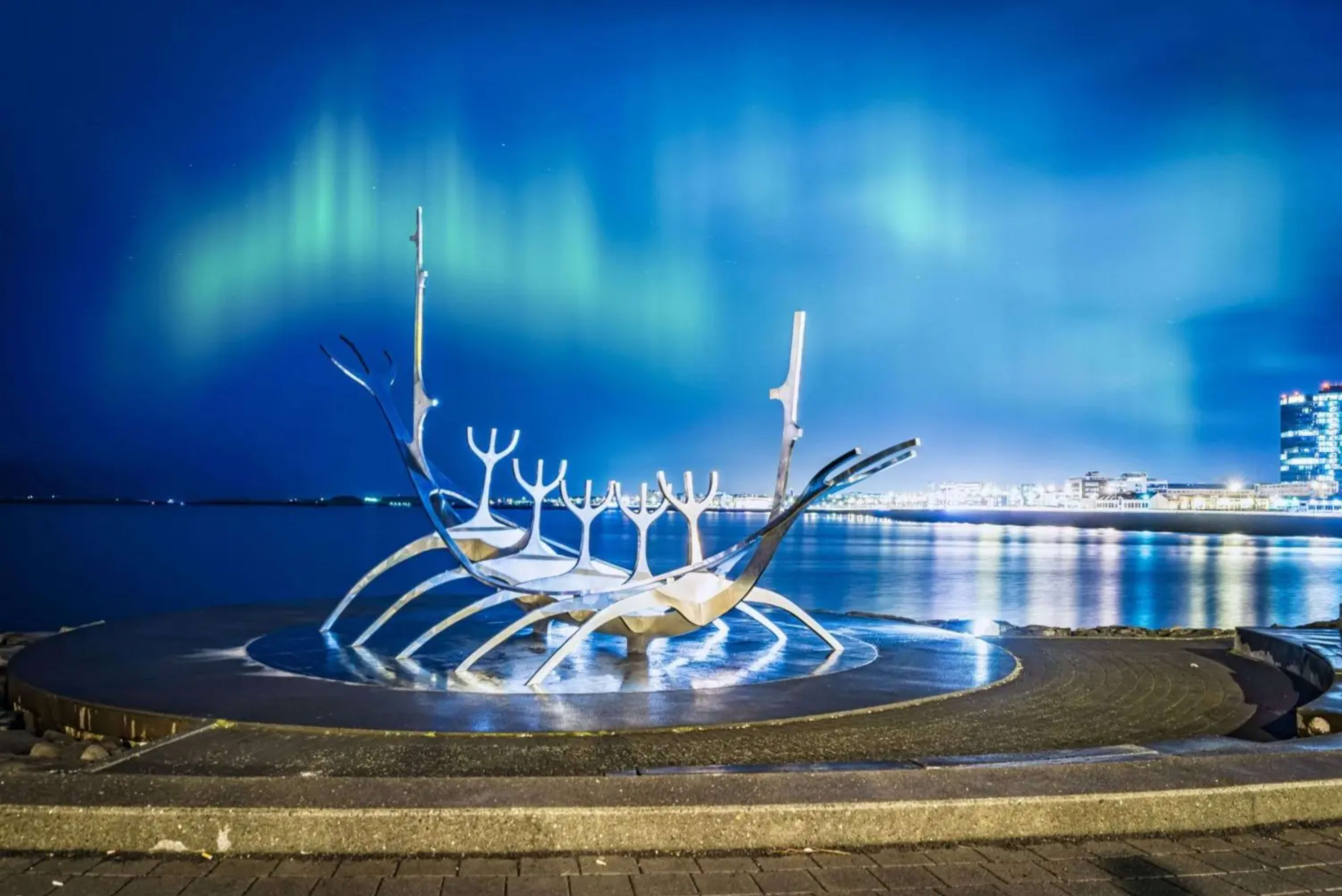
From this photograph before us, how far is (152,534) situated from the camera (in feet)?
290

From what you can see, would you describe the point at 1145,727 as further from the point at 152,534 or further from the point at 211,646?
the point at 152,534

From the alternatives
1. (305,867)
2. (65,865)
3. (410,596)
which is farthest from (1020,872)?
(410,596)

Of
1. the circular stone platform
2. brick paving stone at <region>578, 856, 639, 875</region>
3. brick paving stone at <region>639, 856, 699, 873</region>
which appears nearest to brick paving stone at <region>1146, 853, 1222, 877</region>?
brick paving stone at <region>639, 856, 699, 873</region>

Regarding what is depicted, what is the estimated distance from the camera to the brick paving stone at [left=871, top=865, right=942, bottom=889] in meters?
4.47

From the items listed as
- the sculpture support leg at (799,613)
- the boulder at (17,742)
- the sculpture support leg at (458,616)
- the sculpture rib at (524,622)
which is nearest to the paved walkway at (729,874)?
the boulder at (17,742)

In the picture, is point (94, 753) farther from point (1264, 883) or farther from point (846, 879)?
point (1264, 883)

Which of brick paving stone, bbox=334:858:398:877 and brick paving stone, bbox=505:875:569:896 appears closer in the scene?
brick paving stone, bbox=505:875:569:896

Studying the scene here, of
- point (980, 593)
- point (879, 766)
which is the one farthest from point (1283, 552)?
point (879, 766)

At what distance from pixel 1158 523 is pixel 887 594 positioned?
13208 cm

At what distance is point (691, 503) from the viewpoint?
12922 mm

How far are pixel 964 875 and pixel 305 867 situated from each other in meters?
2.80

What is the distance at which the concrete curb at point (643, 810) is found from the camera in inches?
186

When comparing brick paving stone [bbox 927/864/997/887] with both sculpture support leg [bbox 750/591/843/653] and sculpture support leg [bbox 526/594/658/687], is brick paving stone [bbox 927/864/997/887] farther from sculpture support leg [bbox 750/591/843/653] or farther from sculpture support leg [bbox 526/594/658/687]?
sculpture support leg [bbox 750/591/843/653]

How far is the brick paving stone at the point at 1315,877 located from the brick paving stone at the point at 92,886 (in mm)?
4815
